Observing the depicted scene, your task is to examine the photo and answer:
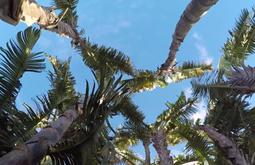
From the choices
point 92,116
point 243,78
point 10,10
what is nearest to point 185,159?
point 243,78

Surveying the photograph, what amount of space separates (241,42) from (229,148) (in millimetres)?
3669

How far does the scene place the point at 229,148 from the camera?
27.9 feet

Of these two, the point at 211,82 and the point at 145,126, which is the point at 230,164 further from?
the point at 145,126

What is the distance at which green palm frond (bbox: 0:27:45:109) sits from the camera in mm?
6305

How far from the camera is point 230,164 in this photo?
845 centimetres

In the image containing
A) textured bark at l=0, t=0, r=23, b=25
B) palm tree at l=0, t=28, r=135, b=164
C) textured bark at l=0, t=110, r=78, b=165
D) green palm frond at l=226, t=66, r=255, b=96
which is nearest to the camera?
textured bark at l=0, t=0, r=23, b=25

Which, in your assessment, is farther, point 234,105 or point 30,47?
point 234,105

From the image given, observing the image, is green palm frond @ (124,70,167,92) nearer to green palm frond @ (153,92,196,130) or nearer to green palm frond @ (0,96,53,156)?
green palm frond @ (153,92,196,130)

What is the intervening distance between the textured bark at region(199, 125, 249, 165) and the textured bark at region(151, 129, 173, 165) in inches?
75.0

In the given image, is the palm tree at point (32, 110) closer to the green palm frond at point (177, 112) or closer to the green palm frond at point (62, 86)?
the green palm frond at point (62, 86)

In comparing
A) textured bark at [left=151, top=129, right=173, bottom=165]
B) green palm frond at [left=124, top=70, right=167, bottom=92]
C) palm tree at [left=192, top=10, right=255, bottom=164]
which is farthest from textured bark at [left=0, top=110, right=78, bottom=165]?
green palm frond at [left=124, top=70, right=167, bottom=92]

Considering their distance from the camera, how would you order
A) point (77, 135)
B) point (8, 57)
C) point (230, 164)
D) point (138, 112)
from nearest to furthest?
point (77, 135) → point (8, 57) → point (230, 164) → point (138, 112)

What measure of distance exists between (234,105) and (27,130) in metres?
5.48

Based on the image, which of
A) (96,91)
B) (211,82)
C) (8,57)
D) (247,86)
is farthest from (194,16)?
(211,82)
